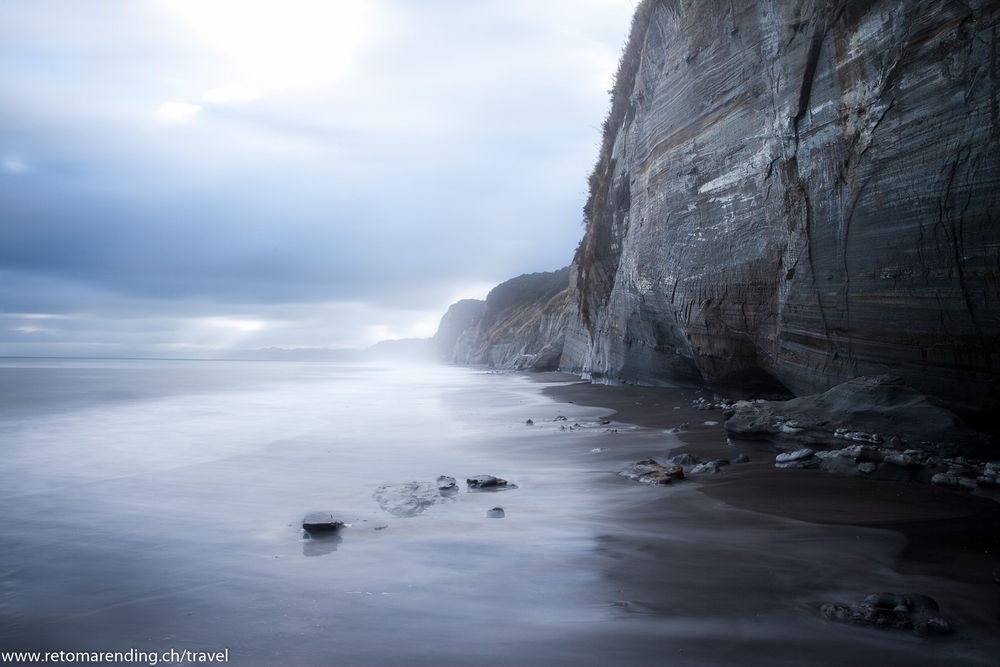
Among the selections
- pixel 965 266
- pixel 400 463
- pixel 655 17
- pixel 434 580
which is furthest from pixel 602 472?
pixel 655 17

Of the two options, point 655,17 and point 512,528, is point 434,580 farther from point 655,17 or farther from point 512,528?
point 655,17

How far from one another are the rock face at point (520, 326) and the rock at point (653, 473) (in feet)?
121

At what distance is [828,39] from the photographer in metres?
8.94

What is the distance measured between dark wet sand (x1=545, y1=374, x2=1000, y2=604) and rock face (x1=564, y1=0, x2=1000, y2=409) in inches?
101

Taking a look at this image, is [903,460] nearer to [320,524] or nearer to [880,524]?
[880,524]

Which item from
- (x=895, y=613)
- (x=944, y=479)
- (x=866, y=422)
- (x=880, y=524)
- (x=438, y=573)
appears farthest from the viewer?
(x=866, y=422)

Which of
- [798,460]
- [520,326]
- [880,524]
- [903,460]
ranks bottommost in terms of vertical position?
[880,524]

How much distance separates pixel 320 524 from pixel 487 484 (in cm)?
218

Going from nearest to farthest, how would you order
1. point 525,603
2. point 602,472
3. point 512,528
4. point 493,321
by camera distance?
point 525,603
point 512,528
point 602,472
point 493,321

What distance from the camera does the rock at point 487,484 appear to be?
269 inches

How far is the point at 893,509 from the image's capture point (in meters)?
5.17

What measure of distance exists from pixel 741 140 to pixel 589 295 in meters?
16.7

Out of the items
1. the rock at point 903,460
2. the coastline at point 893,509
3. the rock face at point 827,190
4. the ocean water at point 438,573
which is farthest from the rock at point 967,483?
the rock face at point 827,190

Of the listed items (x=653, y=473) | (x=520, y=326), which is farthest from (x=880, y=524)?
(x=520, y=326)
